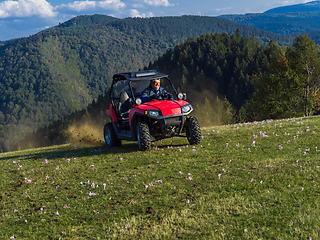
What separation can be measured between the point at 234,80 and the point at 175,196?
444ft

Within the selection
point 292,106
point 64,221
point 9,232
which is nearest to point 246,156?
point 64,221

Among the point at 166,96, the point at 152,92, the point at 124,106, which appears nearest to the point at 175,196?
the point at 166,96

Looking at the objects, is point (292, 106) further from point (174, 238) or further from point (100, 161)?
point (174, 238)

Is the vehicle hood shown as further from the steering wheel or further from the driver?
the driver

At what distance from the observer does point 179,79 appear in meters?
151

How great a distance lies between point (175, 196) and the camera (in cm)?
605

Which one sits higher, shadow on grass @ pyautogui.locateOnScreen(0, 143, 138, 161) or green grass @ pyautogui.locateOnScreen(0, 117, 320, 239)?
green grass @ pyautogui.locateOnScreen(0, 117, 320, 239)

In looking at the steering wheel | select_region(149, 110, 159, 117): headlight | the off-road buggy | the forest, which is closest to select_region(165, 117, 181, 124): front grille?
the off-road buggy

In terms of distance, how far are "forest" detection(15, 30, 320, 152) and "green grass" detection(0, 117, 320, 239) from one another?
30753 millimetres

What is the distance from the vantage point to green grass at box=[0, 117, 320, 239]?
4.66 m

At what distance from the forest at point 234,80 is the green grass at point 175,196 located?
A: 1211 inches

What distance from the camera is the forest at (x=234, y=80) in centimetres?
3778

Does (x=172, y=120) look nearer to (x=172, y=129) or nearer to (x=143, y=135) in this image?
(x=172, y=129)

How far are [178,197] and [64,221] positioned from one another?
2.37 m
